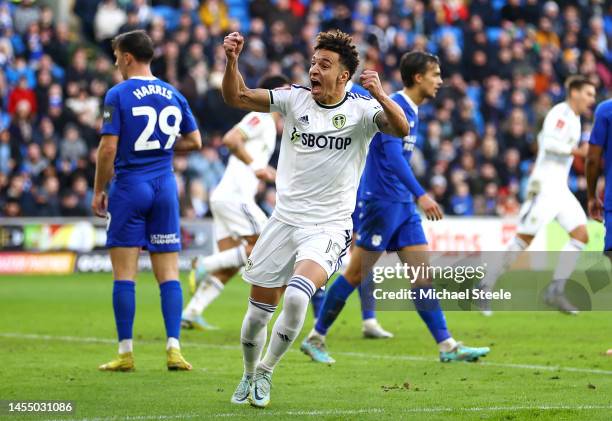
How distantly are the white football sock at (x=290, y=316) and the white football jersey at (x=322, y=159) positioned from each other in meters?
0.50

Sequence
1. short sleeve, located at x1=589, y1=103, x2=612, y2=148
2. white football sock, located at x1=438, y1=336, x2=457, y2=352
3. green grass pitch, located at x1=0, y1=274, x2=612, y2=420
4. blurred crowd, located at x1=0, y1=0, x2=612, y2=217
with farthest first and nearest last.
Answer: blurred crowd, located at x1=0, y1=0, x2=612, y2=217, white football sock, located at x1=438, y1=336, x2=457, y2=352, short sleeve, located at x1=589, y1=103, x2=612, y2=148, green grass pitch, located at x1=0, y1=274, x2=612, y2=420

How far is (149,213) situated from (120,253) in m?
0.41

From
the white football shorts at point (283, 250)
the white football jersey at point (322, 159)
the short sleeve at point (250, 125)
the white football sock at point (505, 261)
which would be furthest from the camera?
the white football sock at point (505, 261)

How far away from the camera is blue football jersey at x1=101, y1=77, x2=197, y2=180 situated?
9727 mm

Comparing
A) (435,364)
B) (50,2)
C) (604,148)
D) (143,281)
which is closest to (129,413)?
(435,364)

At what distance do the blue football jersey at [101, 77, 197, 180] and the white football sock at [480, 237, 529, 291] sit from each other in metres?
5.68

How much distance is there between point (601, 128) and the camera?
9.91 m

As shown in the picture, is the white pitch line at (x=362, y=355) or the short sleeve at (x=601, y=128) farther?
the short sleeve at (x=601, y=128)

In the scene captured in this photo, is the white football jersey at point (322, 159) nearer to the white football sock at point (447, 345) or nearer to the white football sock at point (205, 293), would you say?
the white football sock at point (447, 345)

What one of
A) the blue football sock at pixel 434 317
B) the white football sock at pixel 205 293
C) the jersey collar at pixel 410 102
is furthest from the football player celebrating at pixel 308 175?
the white football sock at pixel 205 293

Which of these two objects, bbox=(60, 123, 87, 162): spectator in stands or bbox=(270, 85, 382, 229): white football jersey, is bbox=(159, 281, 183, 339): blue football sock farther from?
bbox=(60, 123, 87, 162): spectator in stands

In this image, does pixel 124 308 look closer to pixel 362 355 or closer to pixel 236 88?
pixel 362 355

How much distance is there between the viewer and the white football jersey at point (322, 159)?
26.2ft

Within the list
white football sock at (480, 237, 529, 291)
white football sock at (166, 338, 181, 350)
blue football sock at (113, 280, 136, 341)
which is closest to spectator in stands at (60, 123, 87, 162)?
white football sock at (480, 237, 529, 291)
